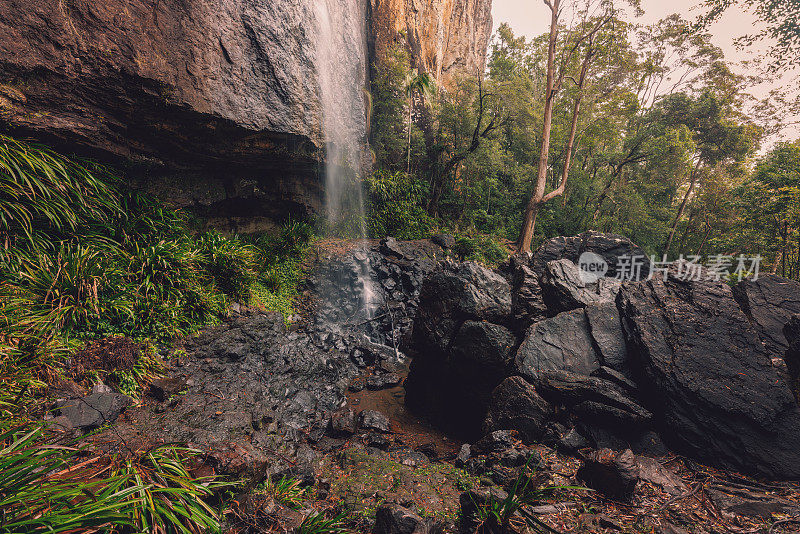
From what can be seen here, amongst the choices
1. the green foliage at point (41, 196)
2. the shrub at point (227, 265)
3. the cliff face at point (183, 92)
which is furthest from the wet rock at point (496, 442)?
the cliff face at point (183, 92)

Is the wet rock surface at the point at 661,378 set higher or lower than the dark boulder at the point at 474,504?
higher

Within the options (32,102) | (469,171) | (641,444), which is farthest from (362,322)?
(469,171)

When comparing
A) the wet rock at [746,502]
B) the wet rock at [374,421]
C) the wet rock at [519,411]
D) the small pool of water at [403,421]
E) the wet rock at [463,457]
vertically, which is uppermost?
the wet rock at [746,502]

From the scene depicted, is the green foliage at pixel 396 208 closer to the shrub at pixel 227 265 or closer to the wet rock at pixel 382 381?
the shrub at pixel 227 265

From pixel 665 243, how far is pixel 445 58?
2120 cm

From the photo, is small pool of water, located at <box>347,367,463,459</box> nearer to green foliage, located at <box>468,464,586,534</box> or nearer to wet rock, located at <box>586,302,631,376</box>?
green foliage, located at <box>468,464,586,534</box>

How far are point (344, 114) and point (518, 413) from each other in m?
10.6

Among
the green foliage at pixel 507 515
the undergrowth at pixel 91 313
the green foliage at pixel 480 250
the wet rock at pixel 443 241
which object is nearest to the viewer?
the undergrowth at pixel 91 313

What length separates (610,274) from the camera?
31.0ft

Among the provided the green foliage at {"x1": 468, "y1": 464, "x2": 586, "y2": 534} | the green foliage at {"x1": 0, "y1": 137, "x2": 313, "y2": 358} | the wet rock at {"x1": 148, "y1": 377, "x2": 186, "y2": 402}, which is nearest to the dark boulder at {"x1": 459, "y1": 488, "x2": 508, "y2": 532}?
the green foliage at {"x1": 468, "y1": 464, "x2": 586, "y2": 534}

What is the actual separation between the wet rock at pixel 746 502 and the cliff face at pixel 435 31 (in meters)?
17.2

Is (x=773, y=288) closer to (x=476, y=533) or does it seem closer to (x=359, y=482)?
(x=476, y=533)

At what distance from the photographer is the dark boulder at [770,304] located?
340 cm

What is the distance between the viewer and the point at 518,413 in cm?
378
